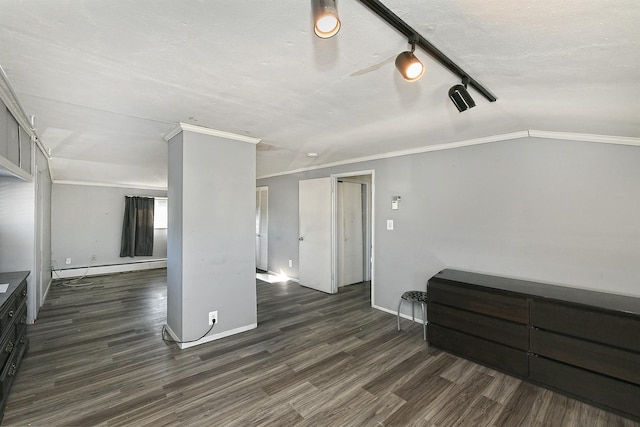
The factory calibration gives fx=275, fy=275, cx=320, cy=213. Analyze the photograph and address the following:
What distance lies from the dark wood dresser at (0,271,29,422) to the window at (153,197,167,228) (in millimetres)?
4415

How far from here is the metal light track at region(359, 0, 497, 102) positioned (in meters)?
1.08

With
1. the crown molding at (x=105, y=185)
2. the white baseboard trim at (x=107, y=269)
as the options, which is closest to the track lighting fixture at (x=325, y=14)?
the crown molding at (x=105, y=185)

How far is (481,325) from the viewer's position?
2.54 m

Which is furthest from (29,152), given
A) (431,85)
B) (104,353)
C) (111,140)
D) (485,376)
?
(485,376)

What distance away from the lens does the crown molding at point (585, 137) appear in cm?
227

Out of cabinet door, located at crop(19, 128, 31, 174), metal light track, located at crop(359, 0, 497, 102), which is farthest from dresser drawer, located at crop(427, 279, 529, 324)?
cabinet door, located at crop(19, 128, 31, 174)

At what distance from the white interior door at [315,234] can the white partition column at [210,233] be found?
1735mm

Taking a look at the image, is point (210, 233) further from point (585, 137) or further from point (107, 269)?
point (107, 269)

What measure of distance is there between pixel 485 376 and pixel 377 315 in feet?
5.05

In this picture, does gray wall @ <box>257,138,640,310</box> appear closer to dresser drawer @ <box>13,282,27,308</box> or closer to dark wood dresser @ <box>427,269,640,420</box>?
dark wood dresser @ <box>427,269,640,420</box>

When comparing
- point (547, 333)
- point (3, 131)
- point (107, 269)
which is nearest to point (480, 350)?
point (547, 333)

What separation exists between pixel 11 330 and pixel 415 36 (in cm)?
346

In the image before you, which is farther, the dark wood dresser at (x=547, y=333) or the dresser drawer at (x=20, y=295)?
the dresser drawer at (x=20, y=295)

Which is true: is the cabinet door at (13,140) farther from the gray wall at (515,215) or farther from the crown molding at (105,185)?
the crown molding at (105,185)
